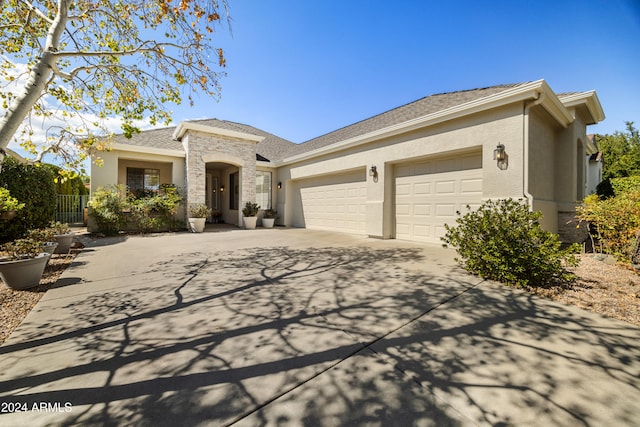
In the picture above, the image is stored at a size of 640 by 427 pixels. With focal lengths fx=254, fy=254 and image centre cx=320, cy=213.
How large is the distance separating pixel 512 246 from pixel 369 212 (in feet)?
17.3

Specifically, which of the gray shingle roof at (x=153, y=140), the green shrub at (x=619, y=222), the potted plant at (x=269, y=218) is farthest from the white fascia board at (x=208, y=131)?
the green shrub at (x=619, y=222)

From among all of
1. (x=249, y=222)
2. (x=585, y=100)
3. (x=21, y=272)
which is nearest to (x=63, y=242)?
(x=21, y=272)

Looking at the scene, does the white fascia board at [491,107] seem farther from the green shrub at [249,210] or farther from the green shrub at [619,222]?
the green shrub at [249,210]

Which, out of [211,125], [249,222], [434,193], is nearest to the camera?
[434,193]

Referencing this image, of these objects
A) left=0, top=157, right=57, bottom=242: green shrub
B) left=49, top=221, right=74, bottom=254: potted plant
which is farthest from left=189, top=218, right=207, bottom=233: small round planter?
left=49, top=221, right=74, bottom=254: potted plant

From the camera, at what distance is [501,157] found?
6094 millimetres

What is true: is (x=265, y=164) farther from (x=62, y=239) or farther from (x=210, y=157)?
(x=62, y=239)

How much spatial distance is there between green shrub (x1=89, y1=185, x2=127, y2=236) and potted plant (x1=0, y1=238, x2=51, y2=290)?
20.9 ft

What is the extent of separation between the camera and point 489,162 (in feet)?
20.9

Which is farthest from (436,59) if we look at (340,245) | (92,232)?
(92,232)

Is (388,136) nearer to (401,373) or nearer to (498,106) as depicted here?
(498,106)

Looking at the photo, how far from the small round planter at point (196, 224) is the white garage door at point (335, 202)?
4.83m

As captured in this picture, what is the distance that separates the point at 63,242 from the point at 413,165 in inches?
402

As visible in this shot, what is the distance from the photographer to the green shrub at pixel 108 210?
9.77 meters
